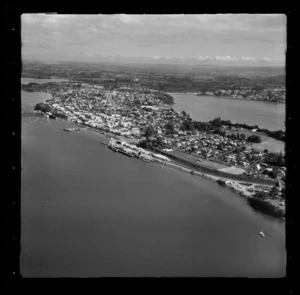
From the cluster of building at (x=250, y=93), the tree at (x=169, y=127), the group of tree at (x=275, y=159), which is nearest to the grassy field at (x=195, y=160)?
the tree at (x=169, y=127)

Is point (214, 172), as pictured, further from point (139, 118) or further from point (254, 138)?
point (139, 118)

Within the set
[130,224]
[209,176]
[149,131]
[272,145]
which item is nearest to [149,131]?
[149,131]

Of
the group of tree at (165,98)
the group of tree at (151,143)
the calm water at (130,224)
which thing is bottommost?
the calm water at (130,224)

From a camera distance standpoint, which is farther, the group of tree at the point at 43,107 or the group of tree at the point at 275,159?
the group of tree at the point at 43,107

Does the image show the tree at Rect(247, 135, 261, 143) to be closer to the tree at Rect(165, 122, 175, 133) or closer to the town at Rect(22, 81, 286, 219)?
the town at Rect(22, 81, 286, 219)

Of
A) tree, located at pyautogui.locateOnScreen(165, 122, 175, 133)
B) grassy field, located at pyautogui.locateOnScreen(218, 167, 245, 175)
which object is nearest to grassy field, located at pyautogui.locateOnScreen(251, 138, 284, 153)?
grassy field, located at pyautogui.locateOnScreen(218, 167, 245, 175)

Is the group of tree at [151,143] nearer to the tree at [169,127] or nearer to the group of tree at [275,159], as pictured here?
the tree at [169,127]
